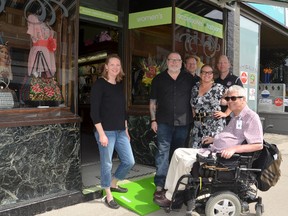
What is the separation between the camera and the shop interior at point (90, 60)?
625 centimetres

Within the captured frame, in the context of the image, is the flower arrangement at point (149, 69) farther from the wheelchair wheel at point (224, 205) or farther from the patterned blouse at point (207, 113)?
the wheelchair wheel at point (224, 205)

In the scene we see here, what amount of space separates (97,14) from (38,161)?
2.64 m

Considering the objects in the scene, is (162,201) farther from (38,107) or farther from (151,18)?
(151,18)

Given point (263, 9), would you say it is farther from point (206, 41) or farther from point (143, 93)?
point (143, 93)

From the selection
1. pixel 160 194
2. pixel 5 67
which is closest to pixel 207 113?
pixel 160 194

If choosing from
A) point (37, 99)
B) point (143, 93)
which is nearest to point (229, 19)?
point (143, 93)

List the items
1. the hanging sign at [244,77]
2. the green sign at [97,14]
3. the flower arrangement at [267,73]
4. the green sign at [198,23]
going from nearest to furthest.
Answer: the green sign at [97,14], the green sign at [198,23], the hanging sign at [244,77], the flower arrangement at [267,73]

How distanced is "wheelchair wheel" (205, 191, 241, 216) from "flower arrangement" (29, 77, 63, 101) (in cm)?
224

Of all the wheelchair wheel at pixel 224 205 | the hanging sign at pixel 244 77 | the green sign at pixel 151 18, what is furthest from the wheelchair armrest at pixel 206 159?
the hanging sign at pixel 244 77

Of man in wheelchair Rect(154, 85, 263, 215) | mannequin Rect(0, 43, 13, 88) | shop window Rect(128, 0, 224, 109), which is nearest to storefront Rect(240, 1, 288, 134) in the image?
shop window Rect(128, 0, 224, 109)

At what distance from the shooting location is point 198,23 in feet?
19.0

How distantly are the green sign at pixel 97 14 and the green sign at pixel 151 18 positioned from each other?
0.31 meters

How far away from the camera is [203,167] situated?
318 centimetres

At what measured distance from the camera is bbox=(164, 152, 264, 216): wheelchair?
314 centimetres
